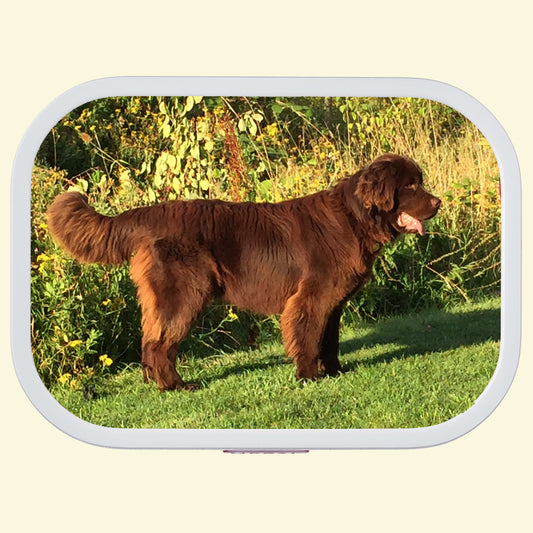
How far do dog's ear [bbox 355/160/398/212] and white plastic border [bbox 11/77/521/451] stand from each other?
0.52 metres

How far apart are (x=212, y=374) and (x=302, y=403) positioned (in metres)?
0.67

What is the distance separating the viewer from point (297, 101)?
6.75 m

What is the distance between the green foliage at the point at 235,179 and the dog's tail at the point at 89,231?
0.26 feet

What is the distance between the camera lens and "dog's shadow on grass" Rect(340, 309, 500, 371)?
712cm

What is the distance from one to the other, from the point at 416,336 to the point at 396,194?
948 mm

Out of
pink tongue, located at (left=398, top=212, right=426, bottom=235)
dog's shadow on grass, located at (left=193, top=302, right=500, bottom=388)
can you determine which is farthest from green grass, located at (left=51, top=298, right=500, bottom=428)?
pink tongue, located at (left=398, top=212, right=426, bottom=235)

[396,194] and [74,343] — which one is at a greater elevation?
[396,194]

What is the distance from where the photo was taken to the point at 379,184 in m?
7.03

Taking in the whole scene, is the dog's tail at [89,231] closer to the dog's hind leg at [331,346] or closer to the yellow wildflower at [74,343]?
the yellow wildflower at [74,343]

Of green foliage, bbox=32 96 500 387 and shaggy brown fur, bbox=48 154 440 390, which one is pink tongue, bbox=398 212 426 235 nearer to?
shaggy brown fur, bbox=48 154 440 390

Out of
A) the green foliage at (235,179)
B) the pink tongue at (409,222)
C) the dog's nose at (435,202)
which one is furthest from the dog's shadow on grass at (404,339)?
the dog's nose at (435,202)

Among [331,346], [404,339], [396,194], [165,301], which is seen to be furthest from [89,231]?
[404,339]
